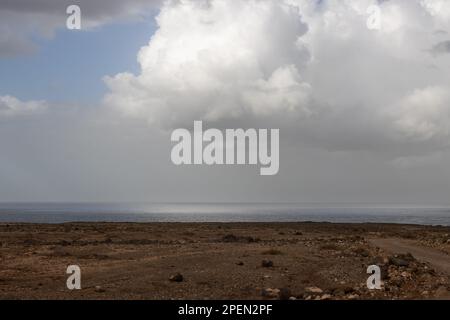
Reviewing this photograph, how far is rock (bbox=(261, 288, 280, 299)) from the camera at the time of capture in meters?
17.1

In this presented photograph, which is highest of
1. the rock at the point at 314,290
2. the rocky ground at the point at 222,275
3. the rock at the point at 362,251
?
the rock at the point at 314,290

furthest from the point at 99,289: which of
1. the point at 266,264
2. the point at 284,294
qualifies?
the point at 266,264

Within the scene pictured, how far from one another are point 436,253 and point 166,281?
70.8ft

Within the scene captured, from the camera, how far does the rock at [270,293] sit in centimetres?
1711

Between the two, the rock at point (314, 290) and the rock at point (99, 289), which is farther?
the rock at point (99, 289)

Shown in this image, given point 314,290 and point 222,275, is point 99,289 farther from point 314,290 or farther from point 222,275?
point 314,290

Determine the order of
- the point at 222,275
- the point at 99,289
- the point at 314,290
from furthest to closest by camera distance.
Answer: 1. the point at 222,275
2. the point at 99,289
3. the point at 314,290

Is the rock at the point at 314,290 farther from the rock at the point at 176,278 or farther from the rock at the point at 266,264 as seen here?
the rock at the point at 266,264

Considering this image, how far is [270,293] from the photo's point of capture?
1736 cm

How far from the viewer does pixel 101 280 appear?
20656 millimetres

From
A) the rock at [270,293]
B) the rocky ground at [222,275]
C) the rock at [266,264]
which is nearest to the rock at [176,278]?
the rocky ground at [222,275]

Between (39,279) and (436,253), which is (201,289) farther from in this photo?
(436,253)

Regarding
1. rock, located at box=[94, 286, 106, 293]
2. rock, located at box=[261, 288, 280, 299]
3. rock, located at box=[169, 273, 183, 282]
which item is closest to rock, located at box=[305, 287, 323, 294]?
rock, located at box=[261, 288, 280, 299]
